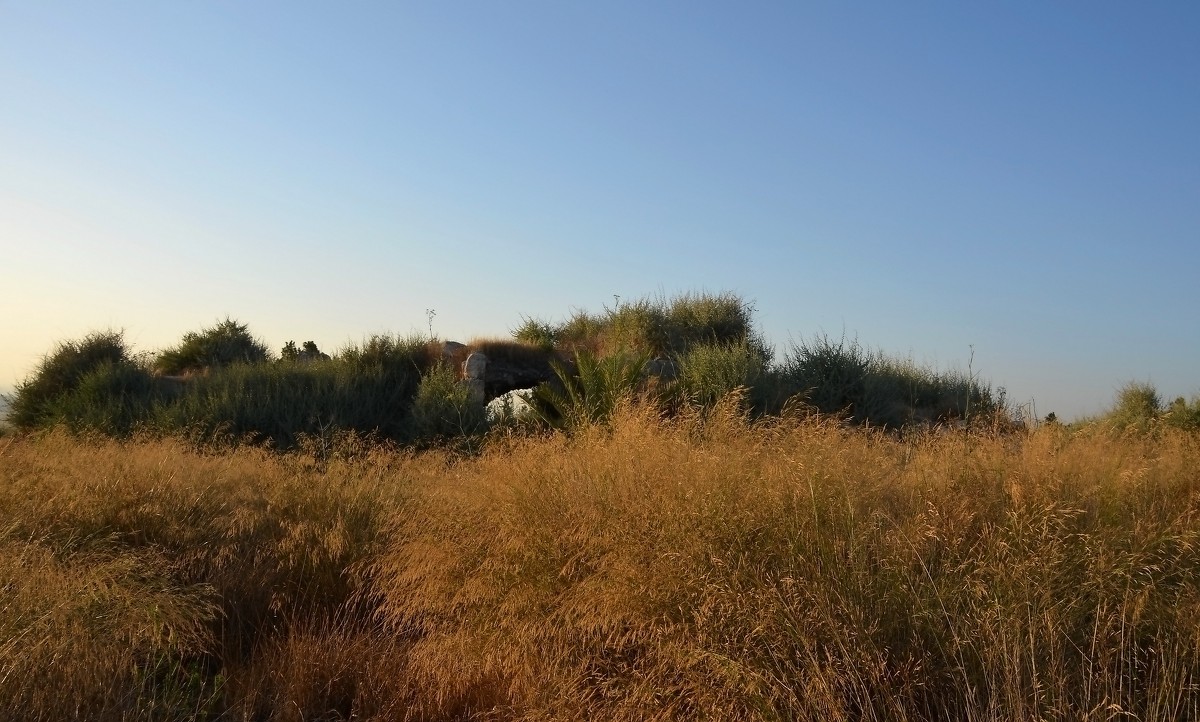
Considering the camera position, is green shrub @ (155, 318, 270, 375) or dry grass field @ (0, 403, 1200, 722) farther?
green shrub @ (155, 318, 270, 375)

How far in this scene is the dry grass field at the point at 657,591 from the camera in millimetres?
3740

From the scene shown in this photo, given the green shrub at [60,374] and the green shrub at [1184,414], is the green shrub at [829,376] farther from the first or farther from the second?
the green shrub at [60,374]

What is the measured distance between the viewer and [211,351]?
20.2 meters

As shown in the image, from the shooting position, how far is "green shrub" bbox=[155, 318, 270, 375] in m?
20.1

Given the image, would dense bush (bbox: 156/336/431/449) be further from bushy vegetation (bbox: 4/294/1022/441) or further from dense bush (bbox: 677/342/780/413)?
dense bush (bbox: 677/342/780/413)

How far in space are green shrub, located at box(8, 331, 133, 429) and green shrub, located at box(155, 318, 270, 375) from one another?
7.04 feet

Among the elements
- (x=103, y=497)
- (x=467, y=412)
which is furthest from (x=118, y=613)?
(x=467, y=412)

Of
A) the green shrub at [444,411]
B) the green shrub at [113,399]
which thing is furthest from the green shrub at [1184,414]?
the green shrub at [113,399]

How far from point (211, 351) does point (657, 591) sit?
61.1ft

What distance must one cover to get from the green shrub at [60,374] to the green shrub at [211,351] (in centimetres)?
214

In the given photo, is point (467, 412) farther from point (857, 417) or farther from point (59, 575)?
point (59, 575)

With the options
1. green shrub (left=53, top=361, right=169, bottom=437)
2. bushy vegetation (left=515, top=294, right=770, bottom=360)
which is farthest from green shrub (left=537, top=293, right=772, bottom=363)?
green shrub (left=53, top=361, right=169, bottom=437)

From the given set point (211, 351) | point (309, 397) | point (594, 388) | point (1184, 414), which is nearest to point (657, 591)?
point (594, 388)

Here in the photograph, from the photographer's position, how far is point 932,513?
182 inches
